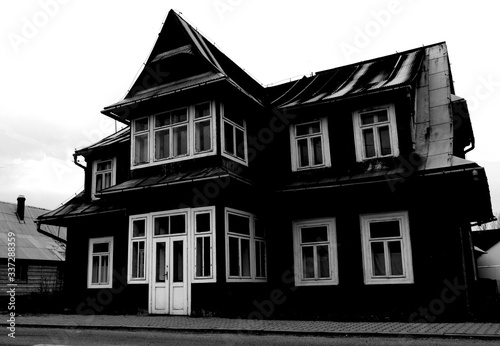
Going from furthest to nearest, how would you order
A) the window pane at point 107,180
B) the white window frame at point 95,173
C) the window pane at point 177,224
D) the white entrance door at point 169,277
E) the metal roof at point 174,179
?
the window pane at point 107,180 < the white window frame at point 95,173 < the window pane at point 177,224 < the white entrance door at point 169,277 < the metal roof at point 174,179

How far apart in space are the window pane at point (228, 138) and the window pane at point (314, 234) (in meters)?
3.20

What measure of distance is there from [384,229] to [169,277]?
616cm

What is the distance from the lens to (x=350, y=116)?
1470 cm

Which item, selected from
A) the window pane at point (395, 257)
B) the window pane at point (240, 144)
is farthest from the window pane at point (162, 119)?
the window pane at point (395, 257)

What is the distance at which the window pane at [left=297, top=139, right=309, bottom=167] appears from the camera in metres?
15.3

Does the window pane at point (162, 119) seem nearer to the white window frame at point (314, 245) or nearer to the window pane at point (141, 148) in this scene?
the window pane at point (141, 148)

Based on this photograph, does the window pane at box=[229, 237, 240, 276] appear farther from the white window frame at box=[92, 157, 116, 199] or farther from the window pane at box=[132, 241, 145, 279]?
the white window frame at box=[92, 157, 116, 199]

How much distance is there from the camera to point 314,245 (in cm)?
1448

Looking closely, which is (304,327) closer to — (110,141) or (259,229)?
(259,229)

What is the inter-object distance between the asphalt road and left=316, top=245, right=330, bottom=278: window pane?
517cm

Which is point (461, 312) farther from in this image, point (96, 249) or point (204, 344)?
point (96, 249)

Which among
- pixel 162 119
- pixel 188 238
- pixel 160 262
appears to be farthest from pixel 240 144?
pixel 160 262

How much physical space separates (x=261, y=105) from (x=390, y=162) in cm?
466

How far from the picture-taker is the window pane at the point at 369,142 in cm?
1427
